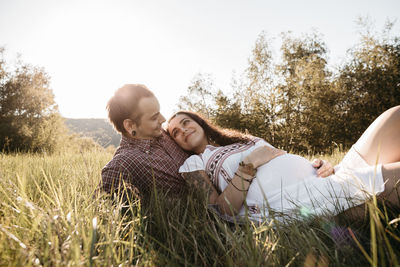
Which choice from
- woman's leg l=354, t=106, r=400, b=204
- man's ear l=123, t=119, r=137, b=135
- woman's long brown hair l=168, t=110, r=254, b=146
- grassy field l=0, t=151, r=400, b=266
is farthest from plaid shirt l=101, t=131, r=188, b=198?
woman's leg l=354, t=106, r=400, b=204

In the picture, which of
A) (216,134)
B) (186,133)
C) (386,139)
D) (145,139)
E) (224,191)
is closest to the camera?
(386,139)

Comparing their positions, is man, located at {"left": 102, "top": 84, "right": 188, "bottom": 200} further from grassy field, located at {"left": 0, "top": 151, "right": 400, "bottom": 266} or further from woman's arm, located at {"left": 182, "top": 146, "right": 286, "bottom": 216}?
grassy field, located at {"left": 0, "top": 151, "right": 400, "bottom": 266}

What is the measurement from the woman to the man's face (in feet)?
1.18

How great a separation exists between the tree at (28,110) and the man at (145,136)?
60.1 feet

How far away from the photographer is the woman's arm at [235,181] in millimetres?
1970

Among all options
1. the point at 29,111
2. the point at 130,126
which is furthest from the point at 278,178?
the point at 29,111

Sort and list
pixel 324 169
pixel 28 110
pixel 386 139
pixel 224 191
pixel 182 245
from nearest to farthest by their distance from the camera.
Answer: pixel 182 245 < pixel 386 139 < pixel 224 191 < pixel 324 169 < pixel 28 110

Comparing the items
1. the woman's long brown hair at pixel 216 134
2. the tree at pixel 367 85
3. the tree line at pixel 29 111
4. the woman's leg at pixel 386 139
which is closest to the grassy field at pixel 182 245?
the woman's leg at pixel 386 139

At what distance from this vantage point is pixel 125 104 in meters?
2.45

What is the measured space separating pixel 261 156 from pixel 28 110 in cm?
2292

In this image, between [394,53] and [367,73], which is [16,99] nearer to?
[367,73]

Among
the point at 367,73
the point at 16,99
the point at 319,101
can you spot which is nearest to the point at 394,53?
the point at 367,73

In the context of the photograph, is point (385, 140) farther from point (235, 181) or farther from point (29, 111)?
point (29, 111)

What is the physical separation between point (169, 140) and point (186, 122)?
330mm
